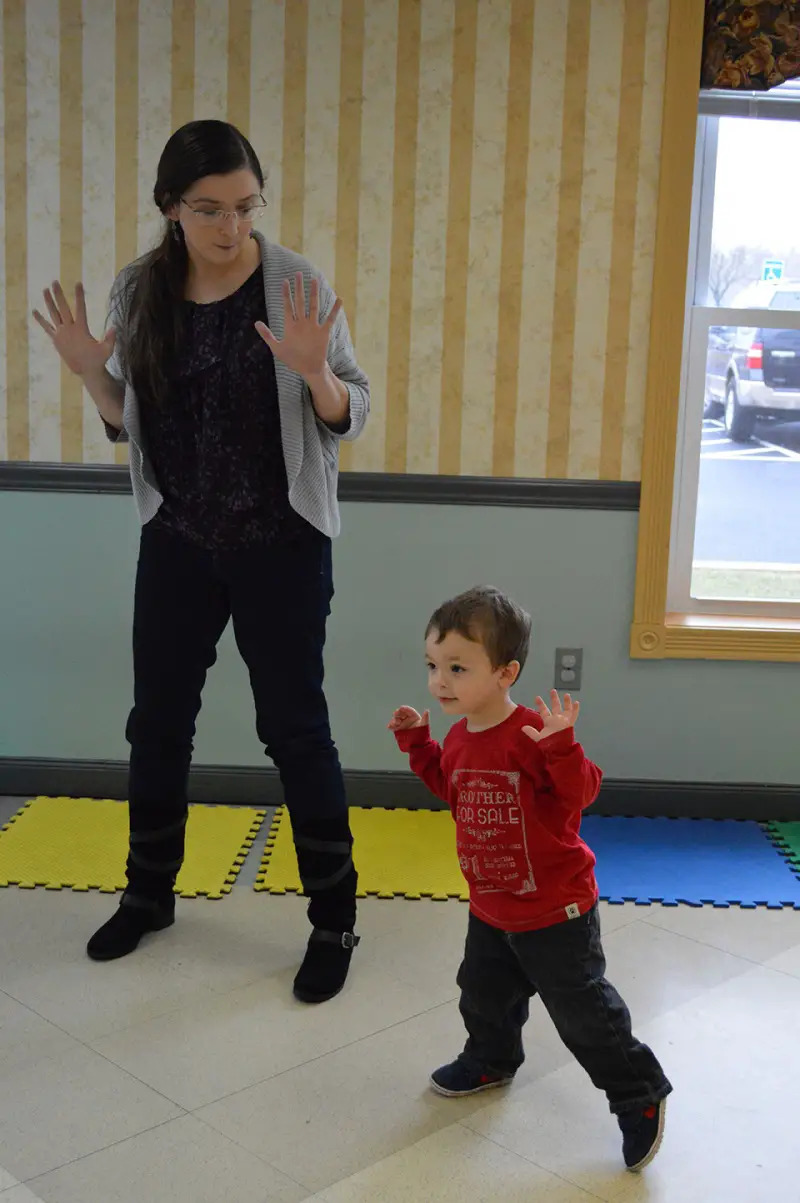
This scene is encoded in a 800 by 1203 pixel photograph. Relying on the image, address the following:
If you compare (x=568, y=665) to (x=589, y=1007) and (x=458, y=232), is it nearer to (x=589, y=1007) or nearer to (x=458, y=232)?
(x=458, y=232)

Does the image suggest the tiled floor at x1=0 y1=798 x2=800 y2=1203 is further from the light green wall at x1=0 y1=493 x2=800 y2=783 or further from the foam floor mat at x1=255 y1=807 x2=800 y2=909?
the light green wall at x1=0 y1=493 x2=800 y2=783

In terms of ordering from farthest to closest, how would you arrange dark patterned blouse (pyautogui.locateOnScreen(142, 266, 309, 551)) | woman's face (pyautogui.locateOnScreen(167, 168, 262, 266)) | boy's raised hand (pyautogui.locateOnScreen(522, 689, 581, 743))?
dark patterned blouse (pyautogui.locateOnScreen(142, 266, 309, 551)) < woman's face (pyautogui.locateOnScreen(167, 168, 262, 266)) < boy's raised hand (pyautogui.locateOnScreen(522, 689, 581, 743))

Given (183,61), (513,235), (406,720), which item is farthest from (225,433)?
(183,61)

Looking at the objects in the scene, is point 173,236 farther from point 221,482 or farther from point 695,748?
point 695,748

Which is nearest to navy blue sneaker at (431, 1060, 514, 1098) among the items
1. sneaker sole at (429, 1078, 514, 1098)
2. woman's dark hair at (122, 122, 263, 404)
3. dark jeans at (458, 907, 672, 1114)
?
sneaker sole at (429, 1078, 514, 1098)

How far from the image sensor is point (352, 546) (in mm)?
3057

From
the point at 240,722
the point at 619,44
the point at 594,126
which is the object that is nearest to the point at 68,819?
the point at 240,722

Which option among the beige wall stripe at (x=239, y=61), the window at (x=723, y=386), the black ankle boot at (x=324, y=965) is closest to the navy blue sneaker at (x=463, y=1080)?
the black ankle boot at (x=324, y=965)

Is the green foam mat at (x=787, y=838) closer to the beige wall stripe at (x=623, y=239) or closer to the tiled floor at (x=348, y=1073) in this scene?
the tiled floor at (x=348, y=1073)

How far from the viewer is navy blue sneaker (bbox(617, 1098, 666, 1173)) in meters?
1.58

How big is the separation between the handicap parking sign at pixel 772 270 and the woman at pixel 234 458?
1.44 metres

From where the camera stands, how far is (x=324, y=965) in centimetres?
210

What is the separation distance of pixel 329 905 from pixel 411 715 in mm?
623

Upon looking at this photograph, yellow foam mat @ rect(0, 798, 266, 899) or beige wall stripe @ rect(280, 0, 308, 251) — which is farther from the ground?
beige wall stripe @ rect(280, 0, 308, 251)
